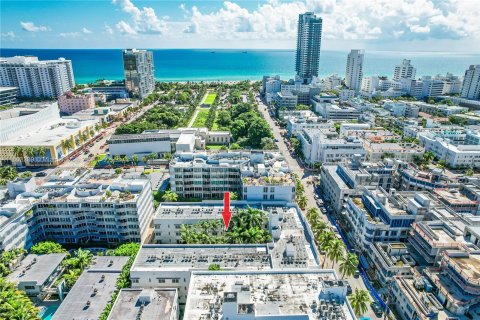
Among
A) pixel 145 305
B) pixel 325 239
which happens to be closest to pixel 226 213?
pixel 325 239

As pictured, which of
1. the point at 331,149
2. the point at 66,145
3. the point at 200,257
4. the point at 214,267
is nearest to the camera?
the point at 214,267

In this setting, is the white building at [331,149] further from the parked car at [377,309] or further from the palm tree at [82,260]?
the palm tree at [82,260]

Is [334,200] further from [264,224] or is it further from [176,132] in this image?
[176,132]

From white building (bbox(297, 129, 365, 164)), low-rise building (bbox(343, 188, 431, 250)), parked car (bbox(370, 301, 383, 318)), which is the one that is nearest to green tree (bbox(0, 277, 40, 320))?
parked car (bbox(370, 301, 383, 318))

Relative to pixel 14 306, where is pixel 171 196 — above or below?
above

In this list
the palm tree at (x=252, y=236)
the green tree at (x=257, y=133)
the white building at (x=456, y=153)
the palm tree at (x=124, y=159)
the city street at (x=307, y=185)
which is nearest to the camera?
the city street at (x=307, y=185)

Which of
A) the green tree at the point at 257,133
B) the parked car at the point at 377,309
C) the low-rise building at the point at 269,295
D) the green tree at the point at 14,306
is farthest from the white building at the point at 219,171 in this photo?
the green tree at the point at 14,306

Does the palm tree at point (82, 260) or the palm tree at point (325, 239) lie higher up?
the palm tree at point (325, 239)

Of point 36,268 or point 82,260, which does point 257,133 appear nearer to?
point 82,260
